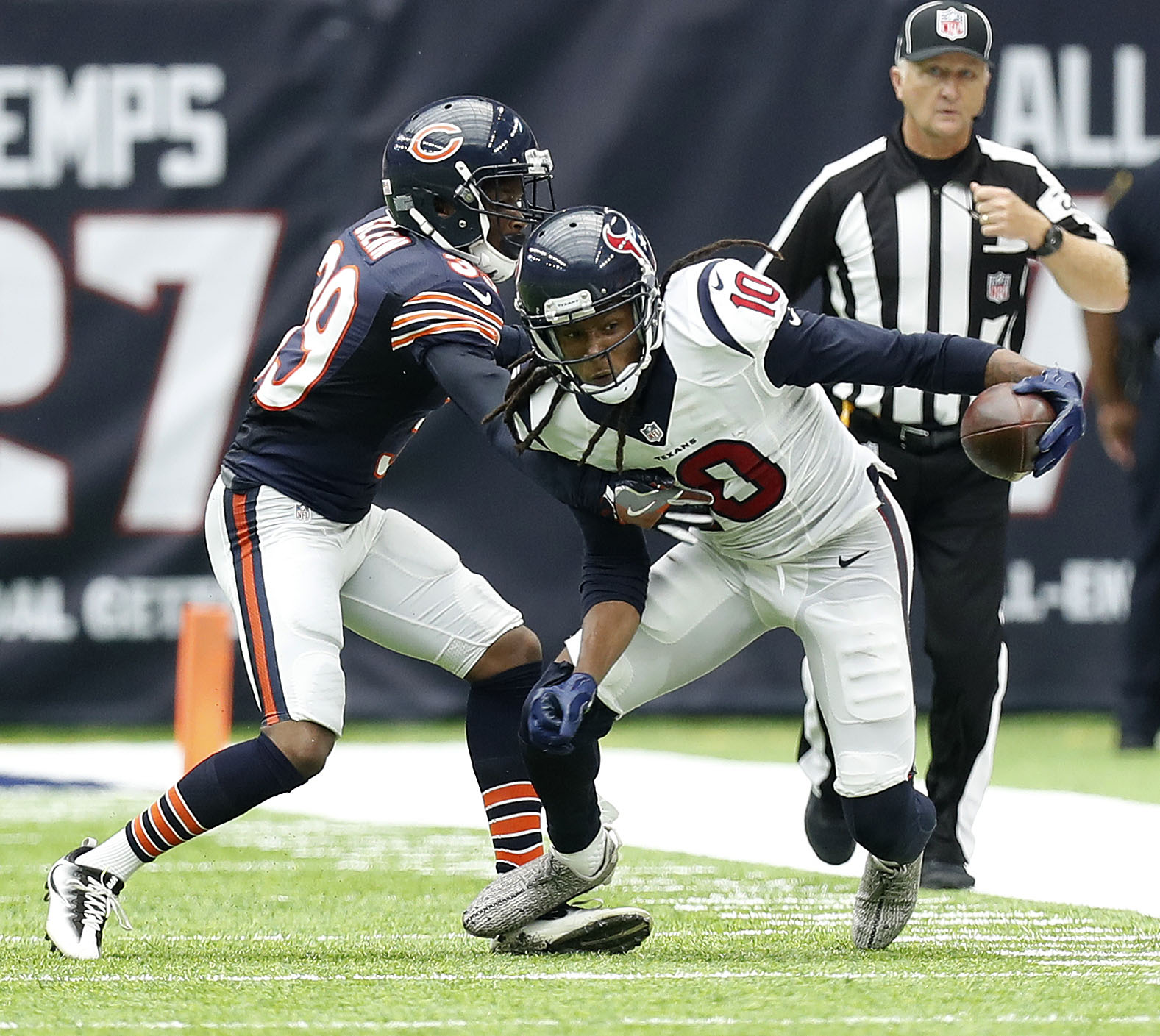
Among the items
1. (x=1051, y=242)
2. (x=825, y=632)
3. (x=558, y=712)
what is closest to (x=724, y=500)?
(x=825, y=632)

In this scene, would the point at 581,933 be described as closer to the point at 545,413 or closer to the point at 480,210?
the point at 545,413

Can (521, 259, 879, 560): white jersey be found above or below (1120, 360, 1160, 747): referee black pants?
above

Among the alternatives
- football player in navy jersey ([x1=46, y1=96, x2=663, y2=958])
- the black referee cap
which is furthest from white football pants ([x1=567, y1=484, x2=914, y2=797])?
the black referee cap

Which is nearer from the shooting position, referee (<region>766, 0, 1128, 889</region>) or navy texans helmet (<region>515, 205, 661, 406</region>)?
navy texans helmet (<region>515, 205, 661, 406</region>)

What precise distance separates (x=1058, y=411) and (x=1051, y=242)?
42.9 inches

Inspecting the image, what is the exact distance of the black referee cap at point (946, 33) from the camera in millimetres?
4445

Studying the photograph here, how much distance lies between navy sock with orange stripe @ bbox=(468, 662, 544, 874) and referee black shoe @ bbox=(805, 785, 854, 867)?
0.79 metres

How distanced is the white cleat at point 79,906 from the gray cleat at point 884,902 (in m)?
1.25

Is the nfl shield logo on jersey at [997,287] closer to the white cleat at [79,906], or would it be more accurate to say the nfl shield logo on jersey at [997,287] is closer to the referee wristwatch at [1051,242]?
the referee wristwatch at [1051,242]

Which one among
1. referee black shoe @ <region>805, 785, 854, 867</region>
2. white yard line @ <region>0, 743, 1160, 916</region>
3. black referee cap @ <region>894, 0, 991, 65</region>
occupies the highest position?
black referee cap @ <region>894, 0, 991, 65</region>

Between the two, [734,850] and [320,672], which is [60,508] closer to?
[734,850]

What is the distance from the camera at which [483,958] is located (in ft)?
11.5

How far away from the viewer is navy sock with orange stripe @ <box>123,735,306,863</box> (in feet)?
11.6

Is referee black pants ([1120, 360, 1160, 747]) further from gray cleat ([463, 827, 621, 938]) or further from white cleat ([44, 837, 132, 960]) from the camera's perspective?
white cleat ([44, 837, 132, 960])
